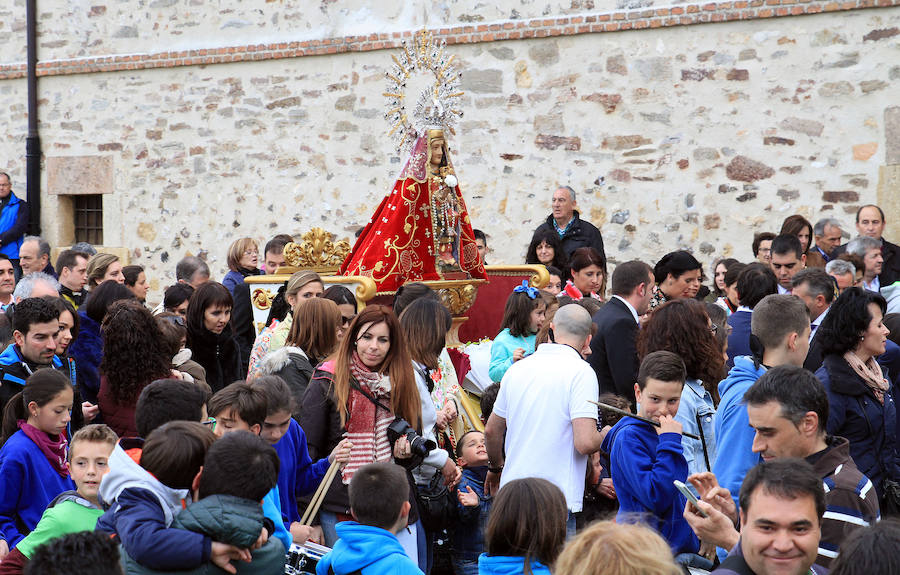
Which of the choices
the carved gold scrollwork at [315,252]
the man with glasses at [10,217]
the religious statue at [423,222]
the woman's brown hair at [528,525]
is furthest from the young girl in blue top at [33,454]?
the man with glasses at [10,217]

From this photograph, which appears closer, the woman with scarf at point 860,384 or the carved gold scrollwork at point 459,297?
the woman with scarf at point 860,384

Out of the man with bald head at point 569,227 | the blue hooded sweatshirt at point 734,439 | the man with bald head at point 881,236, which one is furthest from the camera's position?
the man with bald head at point 569,227

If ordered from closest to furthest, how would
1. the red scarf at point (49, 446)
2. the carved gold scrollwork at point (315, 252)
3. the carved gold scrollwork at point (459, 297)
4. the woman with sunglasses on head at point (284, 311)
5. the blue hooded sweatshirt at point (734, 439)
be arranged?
the blue hooded sweatshirt at point (734, 439), the red scarf at point (49, 446), the woman with sunglasses on head at point (284, 311), the carved gold scrollwork at point (459, 297), the carved gold scrollwork at point (315, 252)

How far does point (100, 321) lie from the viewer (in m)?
6.34

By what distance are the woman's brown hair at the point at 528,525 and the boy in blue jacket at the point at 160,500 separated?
30.5 inches

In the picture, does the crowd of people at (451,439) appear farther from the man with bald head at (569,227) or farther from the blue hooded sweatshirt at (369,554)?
the man with bald head at (569,227)

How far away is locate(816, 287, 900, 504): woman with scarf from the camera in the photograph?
4523 mm

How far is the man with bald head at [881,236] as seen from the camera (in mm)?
9219

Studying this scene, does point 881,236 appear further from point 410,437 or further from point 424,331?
point 410,437

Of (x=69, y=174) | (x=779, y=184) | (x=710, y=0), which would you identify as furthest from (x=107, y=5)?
(x=779, y=184)

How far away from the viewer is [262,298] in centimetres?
764

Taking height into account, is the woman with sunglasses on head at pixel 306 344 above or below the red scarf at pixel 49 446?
above

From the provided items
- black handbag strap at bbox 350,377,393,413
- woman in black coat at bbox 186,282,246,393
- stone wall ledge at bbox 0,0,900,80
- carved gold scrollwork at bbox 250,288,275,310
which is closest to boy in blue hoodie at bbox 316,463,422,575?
black handbag strap at bbox 350,377,393,413

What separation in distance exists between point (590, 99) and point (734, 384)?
7.36 meters
